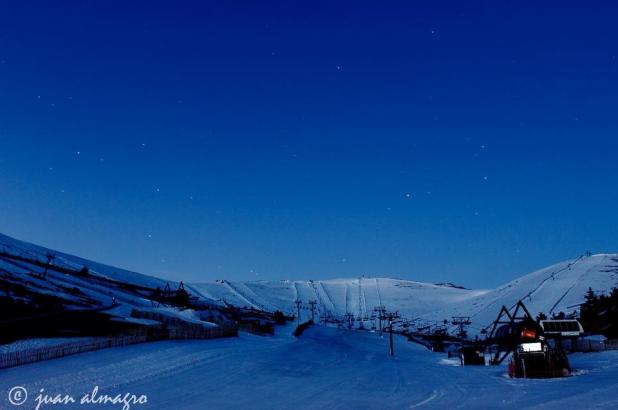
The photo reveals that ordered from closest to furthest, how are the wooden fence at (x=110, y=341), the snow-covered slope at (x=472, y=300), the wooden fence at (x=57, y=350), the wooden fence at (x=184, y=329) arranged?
the wooden fence at (x=57, y=350), the wooden fence at (x=110, y=341), the wooden fence at (x=184, y=329), the snow-covered slope at (x=472, y=300)

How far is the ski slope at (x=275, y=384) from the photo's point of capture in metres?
20.4

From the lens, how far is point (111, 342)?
41.6m

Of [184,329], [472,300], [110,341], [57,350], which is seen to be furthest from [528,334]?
[472,300]

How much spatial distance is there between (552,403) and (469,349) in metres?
30.6

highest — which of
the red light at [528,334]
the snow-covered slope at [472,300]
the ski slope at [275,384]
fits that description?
the snow-covered slope at [472,300]

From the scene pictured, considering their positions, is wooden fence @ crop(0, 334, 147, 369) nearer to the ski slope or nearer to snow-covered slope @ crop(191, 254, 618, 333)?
the ski slope

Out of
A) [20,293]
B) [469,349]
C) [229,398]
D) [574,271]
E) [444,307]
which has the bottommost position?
[229,398]

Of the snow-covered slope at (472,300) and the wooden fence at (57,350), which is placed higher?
the snow-covered slope at (472,300)

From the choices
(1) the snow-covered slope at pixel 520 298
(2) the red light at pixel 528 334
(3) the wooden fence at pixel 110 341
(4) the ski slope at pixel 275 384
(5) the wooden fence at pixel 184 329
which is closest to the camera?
(4) the ski slope at pixel 275 384

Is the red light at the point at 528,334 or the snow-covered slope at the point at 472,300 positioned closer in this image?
the red light at the point at 528,334

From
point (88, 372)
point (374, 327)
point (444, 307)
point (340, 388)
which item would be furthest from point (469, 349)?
point (444, 307)

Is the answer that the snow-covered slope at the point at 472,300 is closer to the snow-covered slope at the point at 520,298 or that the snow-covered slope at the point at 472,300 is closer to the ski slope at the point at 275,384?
the snow-covered slope at the point at 520,298

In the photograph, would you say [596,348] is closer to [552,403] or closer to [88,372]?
[552,403]

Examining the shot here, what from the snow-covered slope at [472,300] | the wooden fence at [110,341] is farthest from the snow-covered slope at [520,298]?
the wooden fence at [110,341]
